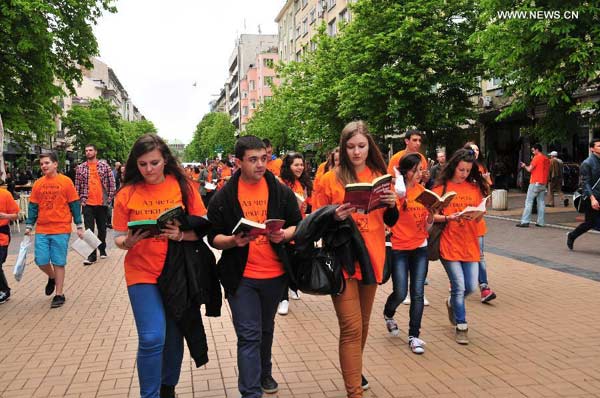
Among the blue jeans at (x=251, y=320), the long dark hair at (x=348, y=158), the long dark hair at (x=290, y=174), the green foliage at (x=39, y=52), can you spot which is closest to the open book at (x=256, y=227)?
the blue jeans at (x=251, y=320)

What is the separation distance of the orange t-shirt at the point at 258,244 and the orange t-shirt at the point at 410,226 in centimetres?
177

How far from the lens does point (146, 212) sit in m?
3.56

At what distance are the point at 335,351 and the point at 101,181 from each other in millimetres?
6758

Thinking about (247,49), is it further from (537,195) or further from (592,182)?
(592,182)

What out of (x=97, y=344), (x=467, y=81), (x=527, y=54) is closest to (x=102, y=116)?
A: (x=467, y=81)

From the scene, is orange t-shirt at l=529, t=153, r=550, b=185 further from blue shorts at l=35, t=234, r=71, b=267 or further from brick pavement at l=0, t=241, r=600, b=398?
blue shorts at l=35, t=234, r=71, b=267

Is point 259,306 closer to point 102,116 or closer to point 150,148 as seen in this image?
point 150,148

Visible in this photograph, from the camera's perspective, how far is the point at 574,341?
531 cm

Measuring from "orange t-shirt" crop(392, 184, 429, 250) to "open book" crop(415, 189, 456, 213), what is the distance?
0.21 m

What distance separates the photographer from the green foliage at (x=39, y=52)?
17.3 meters

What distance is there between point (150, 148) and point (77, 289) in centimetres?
549

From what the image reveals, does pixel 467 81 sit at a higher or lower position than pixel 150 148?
higher

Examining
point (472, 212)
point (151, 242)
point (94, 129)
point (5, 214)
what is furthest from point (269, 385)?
point (94, 129)

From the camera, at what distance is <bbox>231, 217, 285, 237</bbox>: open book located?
3.13 m
